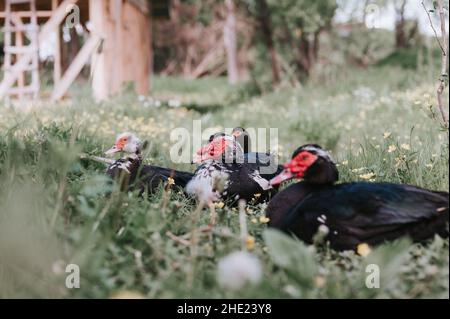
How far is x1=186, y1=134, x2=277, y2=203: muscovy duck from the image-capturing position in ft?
12.2

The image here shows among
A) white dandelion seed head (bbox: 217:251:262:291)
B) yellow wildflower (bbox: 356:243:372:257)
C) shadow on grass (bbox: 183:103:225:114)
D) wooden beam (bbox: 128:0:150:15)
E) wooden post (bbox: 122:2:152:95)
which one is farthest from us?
wooden beam (bbox: 128:0:150:15)

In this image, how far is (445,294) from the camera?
2.10m

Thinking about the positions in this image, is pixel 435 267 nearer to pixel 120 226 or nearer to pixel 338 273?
pixel 338 273

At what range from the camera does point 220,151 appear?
3.92 meters

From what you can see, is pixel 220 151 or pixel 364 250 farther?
pixel 220 151

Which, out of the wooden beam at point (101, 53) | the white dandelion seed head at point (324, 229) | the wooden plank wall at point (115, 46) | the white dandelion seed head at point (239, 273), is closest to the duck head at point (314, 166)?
the white dandelion seed head at point (324, 229)

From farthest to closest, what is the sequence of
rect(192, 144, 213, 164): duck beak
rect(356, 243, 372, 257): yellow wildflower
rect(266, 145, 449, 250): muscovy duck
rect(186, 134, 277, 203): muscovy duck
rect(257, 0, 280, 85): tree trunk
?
rect(257, 0, 280, 85): tree trunk, rect(192, 144, 213, 164): duck beak, rect(186, 134, 277, 203): muscovy duck, rect(266, 145, 449, 250): muscovy duck, rect(356, 243, 372, 257): yellow wildflower

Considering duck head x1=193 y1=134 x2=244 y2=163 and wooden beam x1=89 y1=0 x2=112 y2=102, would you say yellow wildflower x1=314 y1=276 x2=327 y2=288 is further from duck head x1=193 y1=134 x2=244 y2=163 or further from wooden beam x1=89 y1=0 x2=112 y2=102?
wooden beam x1=89 y1=0 x2=112 y2=102

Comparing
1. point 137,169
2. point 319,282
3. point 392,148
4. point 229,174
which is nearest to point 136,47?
point 137,169

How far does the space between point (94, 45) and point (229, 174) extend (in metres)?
6.64

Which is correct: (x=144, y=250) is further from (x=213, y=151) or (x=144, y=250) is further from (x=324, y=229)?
(x=213, y=151)

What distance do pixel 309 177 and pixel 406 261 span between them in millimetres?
742

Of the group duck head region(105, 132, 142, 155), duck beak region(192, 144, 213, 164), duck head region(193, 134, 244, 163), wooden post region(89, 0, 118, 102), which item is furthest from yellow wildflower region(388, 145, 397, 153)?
wooden post region(89, 0, 118, 102)

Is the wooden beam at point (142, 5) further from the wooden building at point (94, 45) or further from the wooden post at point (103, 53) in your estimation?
the wooden post at point (103, 53)
